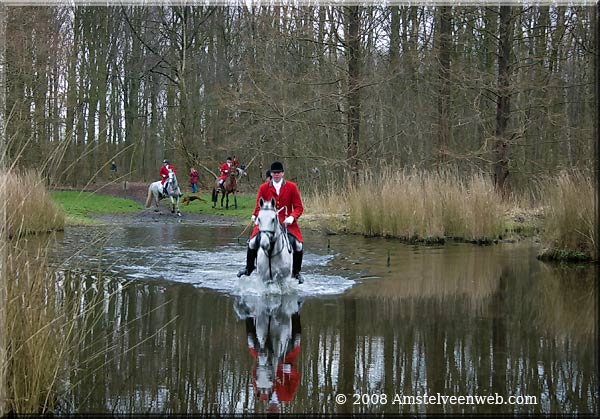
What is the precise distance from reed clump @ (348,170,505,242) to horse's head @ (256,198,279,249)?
8.88 m

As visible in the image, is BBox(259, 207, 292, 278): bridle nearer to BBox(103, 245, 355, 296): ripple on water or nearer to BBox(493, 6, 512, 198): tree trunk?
BBox(103, 245, 355, 296): ripple on water

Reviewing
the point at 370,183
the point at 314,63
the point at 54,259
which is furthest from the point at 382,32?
the point at 54,259

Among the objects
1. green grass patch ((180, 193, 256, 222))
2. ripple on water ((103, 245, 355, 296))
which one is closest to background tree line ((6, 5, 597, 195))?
green grass patch ((180, 193, 256, 222))

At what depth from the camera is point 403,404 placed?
17.0ft

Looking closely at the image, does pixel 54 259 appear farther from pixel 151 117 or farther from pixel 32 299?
pixel 151 117

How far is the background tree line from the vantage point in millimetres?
24234

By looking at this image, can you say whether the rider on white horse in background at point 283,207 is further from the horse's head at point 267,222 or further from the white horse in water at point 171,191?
the white horse in water at point 171,191

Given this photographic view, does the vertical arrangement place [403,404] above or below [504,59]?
below

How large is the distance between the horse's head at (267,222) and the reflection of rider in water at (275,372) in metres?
1.71

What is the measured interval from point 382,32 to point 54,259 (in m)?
19.5

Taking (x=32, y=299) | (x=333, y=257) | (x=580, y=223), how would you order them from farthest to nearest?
(x=333, y=257), (x=580, y=223), (x=32, y=299)

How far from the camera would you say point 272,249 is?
980cm

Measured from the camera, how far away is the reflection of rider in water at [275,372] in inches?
210

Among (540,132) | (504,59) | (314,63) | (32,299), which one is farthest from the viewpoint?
(314,63)
